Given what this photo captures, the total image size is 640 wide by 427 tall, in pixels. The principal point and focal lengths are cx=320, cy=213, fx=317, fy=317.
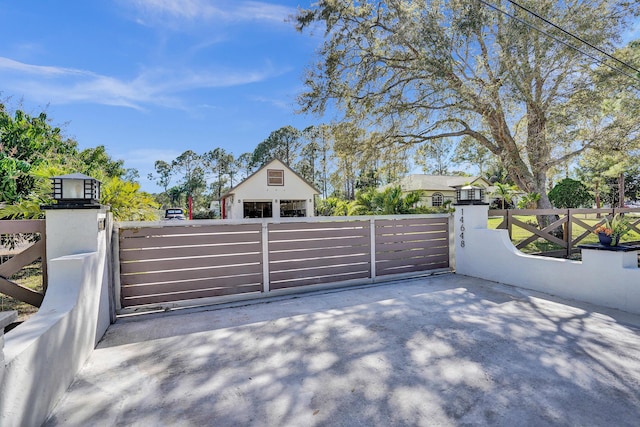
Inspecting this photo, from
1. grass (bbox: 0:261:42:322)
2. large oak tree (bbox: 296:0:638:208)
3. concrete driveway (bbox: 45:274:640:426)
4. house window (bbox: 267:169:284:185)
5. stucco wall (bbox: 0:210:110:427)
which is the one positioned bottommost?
concrete driveway (bbox: 45:274:640:426)

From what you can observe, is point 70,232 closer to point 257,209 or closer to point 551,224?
point 551,224

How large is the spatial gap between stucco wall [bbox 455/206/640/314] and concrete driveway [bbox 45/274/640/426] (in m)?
0.40

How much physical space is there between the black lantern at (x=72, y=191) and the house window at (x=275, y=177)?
18.2 metres

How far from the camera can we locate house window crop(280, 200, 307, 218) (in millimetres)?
22344

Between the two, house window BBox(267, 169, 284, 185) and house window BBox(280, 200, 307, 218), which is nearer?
house window BBox(267, 169, 284, 185)

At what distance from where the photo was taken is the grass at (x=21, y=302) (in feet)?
12.0

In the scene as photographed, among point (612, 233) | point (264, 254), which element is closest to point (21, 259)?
point (264, 254)

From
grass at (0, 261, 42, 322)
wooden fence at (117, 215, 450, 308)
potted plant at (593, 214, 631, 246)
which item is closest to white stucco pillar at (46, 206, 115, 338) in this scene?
grass at (0, 261, 42, 322)

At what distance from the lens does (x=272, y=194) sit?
2139cm

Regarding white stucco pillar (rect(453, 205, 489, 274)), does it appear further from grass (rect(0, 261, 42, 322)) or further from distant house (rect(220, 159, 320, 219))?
distant house (rect(220, 159, 320, 219))

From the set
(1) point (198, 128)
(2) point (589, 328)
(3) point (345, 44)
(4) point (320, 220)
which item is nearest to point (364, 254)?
(4) point (320, 220)

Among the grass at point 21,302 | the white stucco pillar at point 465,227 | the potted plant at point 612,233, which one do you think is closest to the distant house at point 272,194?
the grass at point 21,302

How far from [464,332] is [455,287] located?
77.3 inches

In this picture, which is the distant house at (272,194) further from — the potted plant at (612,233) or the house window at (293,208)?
the potted plant at (612,233)
